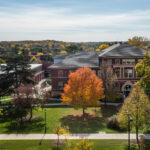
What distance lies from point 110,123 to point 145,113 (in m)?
6.06

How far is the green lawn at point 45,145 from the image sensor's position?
20.5 metres

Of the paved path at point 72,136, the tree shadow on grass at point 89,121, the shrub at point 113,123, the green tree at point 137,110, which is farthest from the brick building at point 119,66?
the paved path at point 72,136

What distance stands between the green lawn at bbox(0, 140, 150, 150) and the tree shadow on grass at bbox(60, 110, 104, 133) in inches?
147

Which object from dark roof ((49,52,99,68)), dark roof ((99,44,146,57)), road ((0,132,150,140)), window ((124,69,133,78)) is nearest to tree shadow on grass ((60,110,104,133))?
road ((0,132,150,140))

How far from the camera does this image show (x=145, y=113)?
21.7 m

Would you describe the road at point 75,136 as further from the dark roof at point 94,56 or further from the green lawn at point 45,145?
the dark roof at point 94,56

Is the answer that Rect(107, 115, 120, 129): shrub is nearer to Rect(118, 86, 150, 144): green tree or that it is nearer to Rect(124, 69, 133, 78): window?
Rect(118, 86, 150, 144): green tree

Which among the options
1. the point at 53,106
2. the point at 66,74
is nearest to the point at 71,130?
the point at 53,106

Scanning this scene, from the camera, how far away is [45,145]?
21203 millimetres

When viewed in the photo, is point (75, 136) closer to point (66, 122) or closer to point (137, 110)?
point (66, 122)

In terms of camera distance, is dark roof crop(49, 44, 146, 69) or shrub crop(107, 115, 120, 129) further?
dark roof crop(49, 44, 146, 69)

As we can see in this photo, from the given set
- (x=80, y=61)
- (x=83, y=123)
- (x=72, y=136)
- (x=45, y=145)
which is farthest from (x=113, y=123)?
(x=80, y=61)

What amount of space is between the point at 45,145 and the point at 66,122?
7.64 meters

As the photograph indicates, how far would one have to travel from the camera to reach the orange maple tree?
94.1 ft
